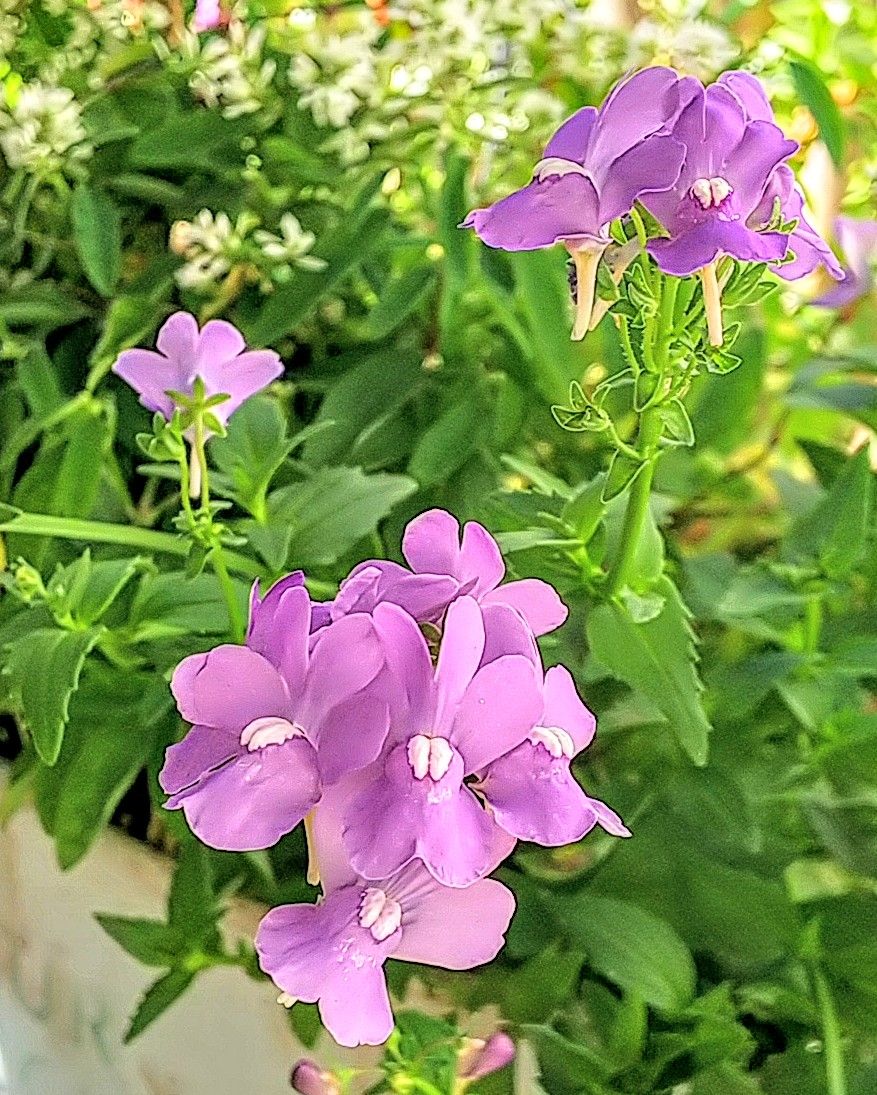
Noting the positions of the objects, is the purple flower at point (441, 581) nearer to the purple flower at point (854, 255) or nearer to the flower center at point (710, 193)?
the flower center at point (710, 193)

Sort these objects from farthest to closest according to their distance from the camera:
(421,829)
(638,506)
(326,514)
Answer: (326,514) → (638,506) → (421,829)

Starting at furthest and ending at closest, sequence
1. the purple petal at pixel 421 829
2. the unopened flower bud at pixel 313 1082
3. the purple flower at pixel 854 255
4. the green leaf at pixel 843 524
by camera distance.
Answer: the purple flower at pixel 854 255 < the green leaf at pixel 843 524 < the unopened flower bud at pixel 313 1082 < the purple petal at pixel 421 829

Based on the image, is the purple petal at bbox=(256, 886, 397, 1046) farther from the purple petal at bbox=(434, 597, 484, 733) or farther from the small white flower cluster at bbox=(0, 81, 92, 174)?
the small white flower cluster at bbox=(0, 81, 92, 174)

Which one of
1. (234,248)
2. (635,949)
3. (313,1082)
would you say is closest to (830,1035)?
(635,949)

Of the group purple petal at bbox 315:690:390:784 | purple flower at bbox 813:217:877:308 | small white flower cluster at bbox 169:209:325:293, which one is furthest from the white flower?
purple petal at bbox 315:690:390:784

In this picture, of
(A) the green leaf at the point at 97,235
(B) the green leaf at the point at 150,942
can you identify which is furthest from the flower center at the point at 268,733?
(A) the green leaf at the point at 97,235

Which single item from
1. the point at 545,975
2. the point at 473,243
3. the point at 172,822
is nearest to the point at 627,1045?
the point at 545,975

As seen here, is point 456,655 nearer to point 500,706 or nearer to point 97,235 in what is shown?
point 500,706
